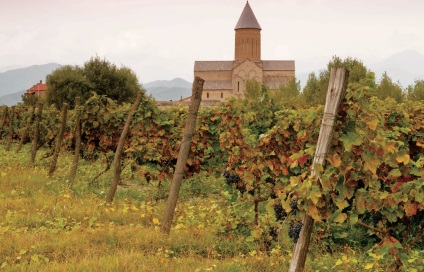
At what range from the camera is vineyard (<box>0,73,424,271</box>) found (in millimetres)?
4633

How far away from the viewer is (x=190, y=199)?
38.4 ft

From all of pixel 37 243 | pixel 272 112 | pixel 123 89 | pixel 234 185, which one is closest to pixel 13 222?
pixel 37 243

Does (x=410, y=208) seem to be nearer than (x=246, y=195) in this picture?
Yes

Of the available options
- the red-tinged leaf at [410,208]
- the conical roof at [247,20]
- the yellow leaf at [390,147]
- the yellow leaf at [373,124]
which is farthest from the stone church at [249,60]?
the yellow leaf at [373,124]

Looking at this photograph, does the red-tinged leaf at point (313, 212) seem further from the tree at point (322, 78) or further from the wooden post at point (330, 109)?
the tree at point (322, 78)

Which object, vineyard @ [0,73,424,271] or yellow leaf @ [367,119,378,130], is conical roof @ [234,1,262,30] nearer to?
vineyard @ [0,73,424,271]

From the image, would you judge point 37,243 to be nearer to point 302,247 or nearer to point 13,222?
point 13,222

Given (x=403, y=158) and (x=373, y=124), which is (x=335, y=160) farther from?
(x=403, y=158)

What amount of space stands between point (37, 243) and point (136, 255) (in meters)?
1.42

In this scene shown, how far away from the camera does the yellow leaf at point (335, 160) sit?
14.4ft

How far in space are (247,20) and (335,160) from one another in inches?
4404

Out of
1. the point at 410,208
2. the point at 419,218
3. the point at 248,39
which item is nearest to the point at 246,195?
the point at 419,218

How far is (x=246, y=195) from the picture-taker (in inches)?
367

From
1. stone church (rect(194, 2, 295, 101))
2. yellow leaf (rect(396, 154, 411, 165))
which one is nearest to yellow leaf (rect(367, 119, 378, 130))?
yellow leaf (rect(396, 154, 411, 165))
